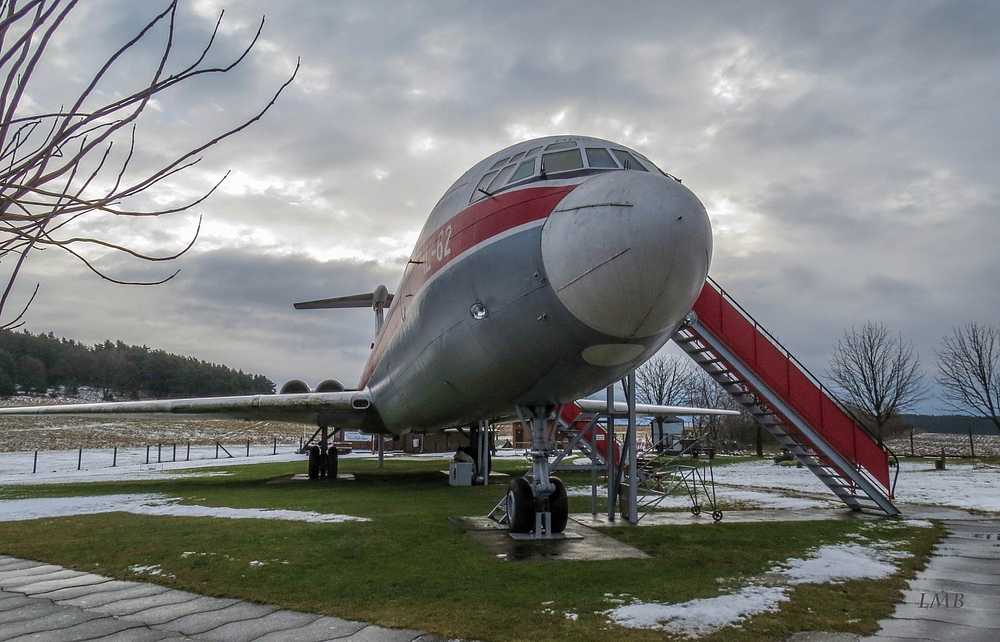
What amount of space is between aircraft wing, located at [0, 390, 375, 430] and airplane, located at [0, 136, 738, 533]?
5.49m

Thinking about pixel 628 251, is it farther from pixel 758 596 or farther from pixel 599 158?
pixel 758 596

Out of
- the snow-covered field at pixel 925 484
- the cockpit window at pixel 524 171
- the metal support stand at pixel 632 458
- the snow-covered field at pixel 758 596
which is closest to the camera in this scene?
the snow-covered field at pixel 758 596

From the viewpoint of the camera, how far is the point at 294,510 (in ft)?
35.7

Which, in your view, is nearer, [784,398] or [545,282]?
[545,282]

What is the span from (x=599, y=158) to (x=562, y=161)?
0.41 metres

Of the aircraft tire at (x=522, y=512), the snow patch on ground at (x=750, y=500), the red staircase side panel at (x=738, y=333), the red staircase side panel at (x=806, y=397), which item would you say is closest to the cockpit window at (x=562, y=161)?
the aircraft tire at (x=522, y=512)

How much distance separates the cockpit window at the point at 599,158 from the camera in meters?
7.08

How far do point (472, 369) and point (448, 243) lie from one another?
1567mm

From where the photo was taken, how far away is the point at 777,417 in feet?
38.5

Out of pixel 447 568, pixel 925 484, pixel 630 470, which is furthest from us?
pixel 925 484

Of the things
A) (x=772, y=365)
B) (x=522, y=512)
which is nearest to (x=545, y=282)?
(x=522, y=512)

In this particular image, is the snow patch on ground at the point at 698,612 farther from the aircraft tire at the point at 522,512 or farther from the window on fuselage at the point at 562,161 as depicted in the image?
the window on fuselage at the point at 562,161

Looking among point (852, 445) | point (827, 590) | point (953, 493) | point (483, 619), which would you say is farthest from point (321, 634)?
point (953, 493)

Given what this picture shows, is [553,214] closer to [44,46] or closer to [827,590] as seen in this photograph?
[827,590]
